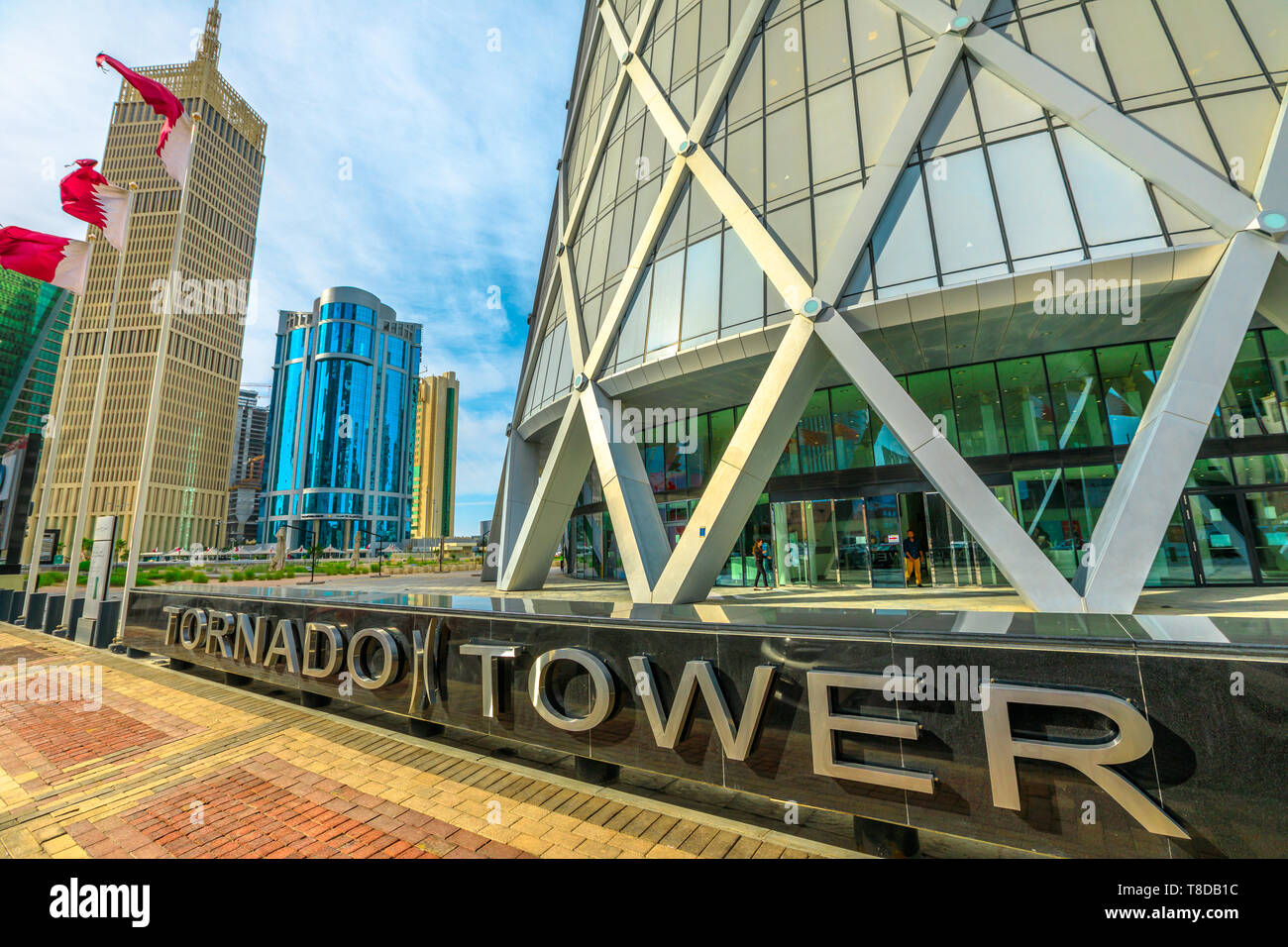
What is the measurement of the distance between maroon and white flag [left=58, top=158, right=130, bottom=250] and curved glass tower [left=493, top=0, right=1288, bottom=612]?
41.5 ft

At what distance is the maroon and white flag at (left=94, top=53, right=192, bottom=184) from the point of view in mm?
13625

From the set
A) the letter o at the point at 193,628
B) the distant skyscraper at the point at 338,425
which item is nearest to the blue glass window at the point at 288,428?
the distant skyscraper at the point at 338,425

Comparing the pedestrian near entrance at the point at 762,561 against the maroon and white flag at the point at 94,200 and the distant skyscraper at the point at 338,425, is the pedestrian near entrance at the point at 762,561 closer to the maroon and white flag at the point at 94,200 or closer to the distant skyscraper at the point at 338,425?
the maroon and white flag at the point at 94,200

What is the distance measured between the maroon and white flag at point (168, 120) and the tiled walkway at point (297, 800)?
13.6m

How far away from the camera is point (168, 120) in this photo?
14539mm

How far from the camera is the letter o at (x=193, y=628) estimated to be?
10742mm

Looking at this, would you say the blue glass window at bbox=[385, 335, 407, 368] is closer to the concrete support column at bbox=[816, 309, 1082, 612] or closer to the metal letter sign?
the concrete support column at bbox=[816, 309, 1082, 612]

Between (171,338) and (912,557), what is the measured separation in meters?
159

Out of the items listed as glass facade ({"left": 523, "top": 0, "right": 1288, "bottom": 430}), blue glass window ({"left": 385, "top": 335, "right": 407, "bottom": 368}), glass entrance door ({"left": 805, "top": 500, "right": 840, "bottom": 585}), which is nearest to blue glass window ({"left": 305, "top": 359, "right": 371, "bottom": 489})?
blue glass window ({"left": 385, "top": 335, "right": 407, "bottom": 368})

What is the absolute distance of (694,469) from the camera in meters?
21.2

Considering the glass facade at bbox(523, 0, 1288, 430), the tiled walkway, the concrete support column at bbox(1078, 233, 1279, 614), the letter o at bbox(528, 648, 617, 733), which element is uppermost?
the glass facade at bbox(523, 0, 1288, 430)

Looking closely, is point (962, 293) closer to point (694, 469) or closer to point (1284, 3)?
point (1284, 3)
